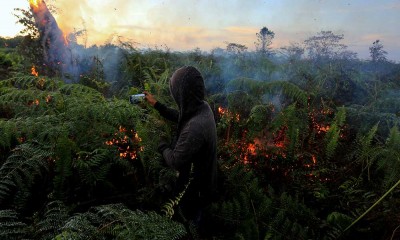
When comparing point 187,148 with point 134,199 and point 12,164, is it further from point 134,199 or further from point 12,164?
point 12,164

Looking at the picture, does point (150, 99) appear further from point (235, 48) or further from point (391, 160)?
point (235, 48)

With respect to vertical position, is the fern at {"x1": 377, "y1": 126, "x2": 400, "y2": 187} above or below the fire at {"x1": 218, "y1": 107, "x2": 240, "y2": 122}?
below

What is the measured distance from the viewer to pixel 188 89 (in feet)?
9.29

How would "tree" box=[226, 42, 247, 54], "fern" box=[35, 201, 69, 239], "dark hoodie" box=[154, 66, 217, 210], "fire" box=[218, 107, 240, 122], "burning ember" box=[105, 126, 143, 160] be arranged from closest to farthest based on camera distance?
1. "fern" box=[35, 201, 69, 239]
2. "dark hoodie" box=[154, 66, 217, 210]
3. "burning ember" box=[105, 126, 143, 160]
4. "fire" box=[218, 107, 240, 122]
5. "tree" box=[226, 42, 247, 54]

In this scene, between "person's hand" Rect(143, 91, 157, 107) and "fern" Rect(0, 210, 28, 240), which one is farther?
"person's hand" Rect(143, 91, 157, 107)

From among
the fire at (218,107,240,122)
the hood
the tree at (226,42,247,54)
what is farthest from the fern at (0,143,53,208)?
the tree at (226,42,247,54)

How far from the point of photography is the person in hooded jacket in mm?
2734

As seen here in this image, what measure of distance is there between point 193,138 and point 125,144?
4.16 feet

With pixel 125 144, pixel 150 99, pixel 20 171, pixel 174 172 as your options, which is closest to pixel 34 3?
pixel 150 99

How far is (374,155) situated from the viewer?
3.81 meters

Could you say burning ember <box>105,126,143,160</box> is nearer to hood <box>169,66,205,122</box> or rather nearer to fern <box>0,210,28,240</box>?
hood <box>169,66,205,122</box>

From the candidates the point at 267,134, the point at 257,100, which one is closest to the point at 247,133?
the point at 267,134

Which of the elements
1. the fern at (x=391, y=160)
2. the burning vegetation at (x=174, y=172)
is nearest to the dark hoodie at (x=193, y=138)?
the burning vegetation at (x=174, y=172)

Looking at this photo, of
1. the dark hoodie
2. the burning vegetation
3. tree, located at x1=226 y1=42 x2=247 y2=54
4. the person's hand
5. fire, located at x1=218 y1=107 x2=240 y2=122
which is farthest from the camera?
tree, located at x1=226 y1=42 x2=247 y2=54
